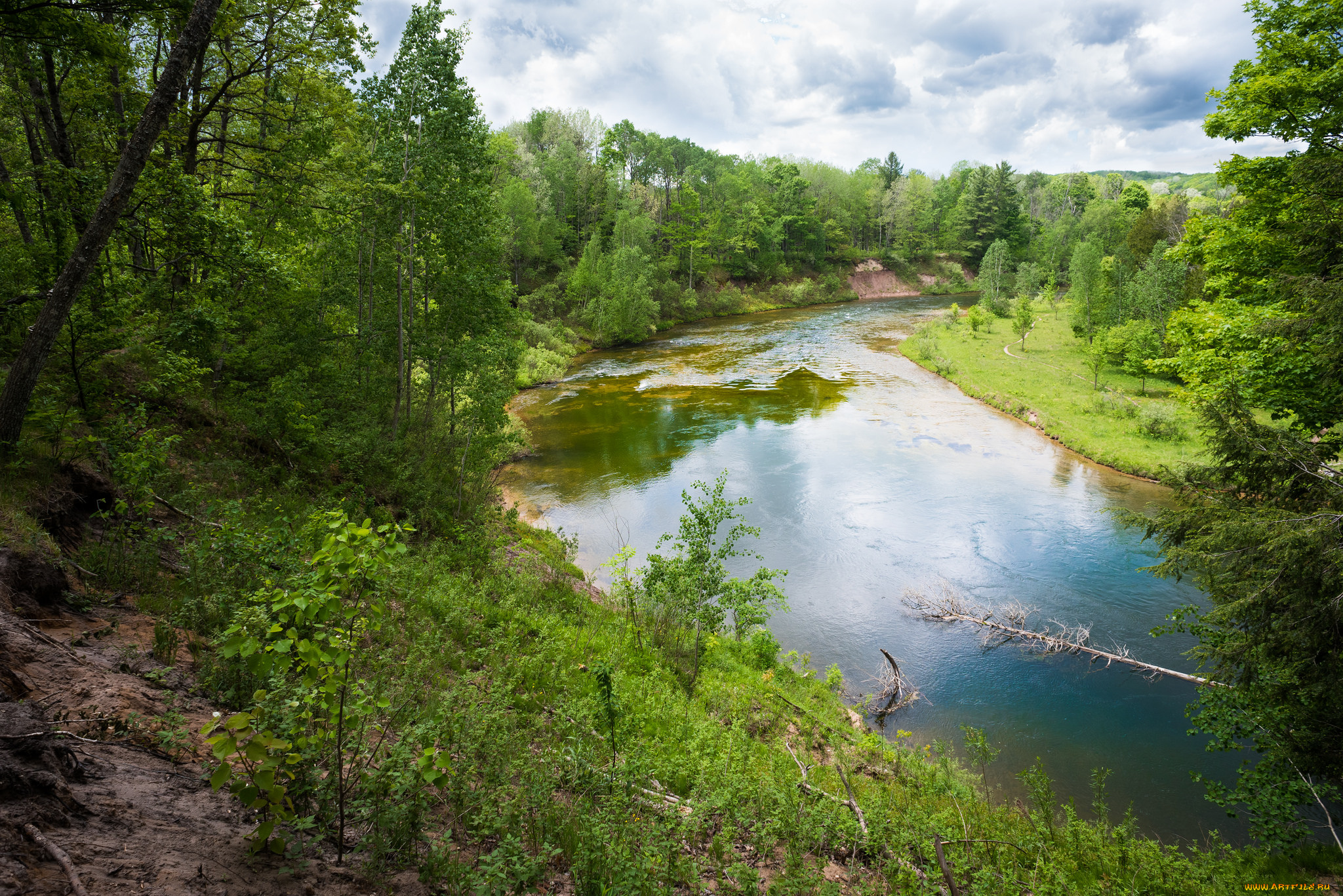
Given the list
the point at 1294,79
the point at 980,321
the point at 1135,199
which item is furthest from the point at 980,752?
the point at 1135,199

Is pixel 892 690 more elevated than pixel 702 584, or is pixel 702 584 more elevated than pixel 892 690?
pixel 702 584

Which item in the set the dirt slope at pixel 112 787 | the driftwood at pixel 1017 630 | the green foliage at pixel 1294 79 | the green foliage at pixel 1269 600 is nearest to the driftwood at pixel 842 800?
the dirt slope at pixel 112 787

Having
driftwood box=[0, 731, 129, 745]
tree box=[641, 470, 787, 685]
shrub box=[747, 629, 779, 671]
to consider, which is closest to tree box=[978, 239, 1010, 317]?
shrub box=[747, 629, 779, 671]

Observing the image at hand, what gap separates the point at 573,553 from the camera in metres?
12.6

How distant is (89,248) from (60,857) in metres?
6.42

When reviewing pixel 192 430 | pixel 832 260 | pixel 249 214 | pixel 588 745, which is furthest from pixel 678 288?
pixel 588 745

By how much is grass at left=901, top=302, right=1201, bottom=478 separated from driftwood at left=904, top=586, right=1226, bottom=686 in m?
3.87

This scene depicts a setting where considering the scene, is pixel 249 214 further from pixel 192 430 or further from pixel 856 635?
pixel 856 635

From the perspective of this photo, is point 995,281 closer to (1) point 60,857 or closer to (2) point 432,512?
(2) point 432,512

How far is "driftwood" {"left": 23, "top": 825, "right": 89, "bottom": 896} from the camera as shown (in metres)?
2.27

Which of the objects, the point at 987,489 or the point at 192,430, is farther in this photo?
the point at 987,489

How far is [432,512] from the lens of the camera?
39.0 ft

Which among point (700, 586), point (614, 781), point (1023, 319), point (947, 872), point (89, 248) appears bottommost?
point (947, 872)

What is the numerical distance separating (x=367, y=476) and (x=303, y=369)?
2576mm
